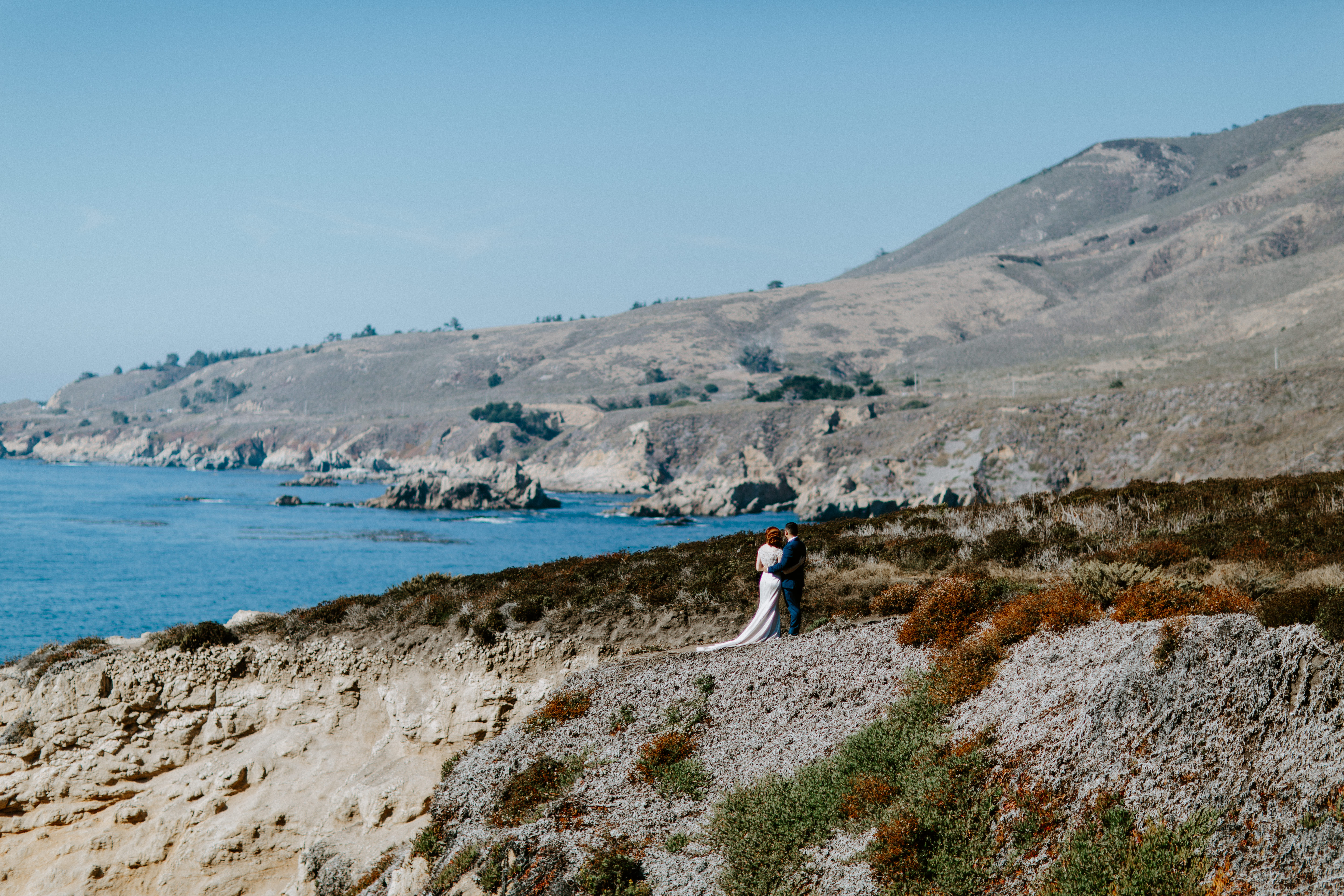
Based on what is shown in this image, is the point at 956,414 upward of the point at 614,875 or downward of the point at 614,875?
upward

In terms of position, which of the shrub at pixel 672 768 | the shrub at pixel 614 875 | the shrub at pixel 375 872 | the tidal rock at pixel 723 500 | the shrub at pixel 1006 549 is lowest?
the tidal rock at pixel 723 500

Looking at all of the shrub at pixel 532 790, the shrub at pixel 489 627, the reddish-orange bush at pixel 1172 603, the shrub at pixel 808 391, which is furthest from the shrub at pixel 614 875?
the shrub at pixel 808 391

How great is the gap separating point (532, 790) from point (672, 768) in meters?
2.09

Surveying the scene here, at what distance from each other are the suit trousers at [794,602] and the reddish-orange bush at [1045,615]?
3.23 meters

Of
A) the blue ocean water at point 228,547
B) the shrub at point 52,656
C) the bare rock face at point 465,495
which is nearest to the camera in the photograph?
the shrub at point 52,656

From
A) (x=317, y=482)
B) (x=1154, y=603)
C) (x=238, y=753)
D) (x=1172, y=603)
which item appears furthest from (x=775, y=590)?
(x=317, y=482)

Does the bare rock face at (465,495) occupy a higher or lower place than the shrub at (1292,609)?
lower

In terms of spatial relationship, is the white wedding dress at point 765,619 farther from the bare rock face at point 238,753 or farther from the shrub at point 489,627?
the shrub at point 489,627

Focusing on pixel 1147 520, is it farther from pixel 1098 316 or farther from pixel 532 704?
pixel 1098 316

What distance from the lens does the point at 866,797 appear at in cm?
992

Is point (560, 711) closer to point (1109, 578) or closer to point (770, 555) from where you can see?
point (770, 555)

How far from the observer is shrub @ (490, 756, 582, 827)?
12172 millimetres

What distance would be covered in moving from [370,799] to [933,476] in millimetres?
73375

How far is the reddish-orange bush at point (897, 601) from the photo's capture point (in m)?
14.3
